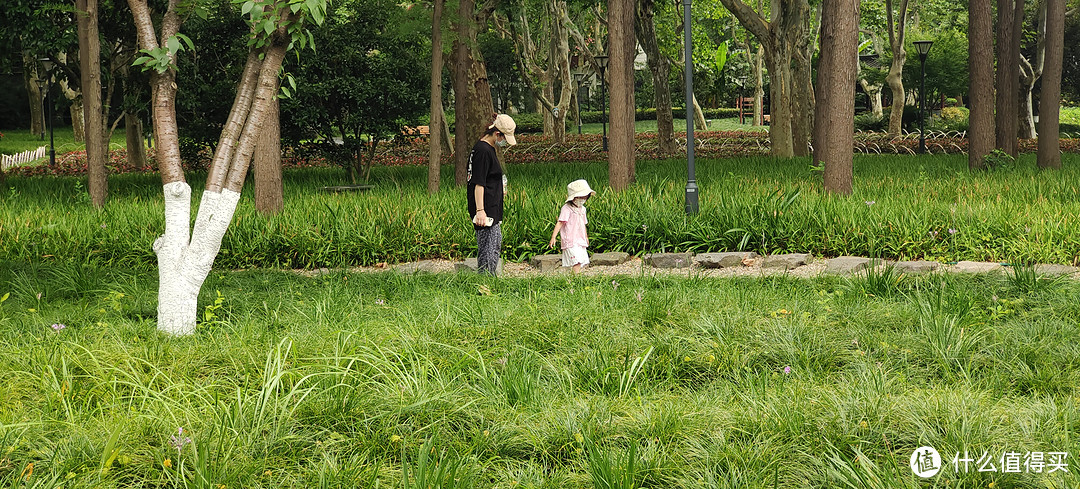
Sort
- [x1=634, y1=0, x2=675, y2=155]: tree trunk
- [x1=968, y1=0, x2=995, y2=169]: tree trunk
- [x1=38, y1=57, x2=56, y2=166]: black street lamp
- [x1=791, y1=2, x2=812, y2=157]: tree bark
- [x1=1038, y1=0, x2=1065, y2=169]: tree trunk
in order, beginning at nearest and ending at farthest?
[x1=968, y1=0, x2=995, y2=169]: tree trunk → [x1=1038, y1=0, x2=1065, y2=169]: tree trunk → [x1=38, y1=57, x2=56, y2=166]: black street lamp → [x1=791, y1=2, x2=812, y2=157]: tree bark → [x1=634, y1=0, x2=675, y2=155]: tree trunk

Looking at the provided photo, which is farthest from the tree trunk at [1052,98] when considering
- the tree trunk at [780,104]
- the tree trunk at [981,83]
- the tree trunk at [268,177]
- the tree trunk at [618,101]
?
the tree trunk at [268,177]

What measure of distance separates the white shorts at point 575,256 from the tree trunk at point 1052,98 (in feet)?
33.2

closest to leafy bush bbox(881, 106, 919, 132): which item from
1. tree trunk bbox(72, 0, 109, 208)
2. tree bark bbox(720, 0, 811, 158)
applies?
tree bark bbox(720, 0, 811, 158)

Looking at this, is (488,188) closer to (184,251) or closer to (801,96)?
(184,251)

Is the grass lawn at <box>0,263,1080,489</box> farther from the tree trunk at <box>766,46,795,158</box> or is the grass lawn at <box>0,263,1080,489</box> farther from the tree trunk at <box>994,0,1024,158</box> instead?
the tree trunk at <box>766,46,795,158</box>

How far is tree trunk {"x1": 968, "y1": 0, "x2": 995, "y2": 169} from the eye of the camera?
1504 cm

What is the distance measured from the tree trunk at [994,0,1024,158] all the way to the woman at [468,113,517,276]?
12.8 m

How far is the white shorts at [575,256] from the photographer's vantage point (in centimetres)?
882

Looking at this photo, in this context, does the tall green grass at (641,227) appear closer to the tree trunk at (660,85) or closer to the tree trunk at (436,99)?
the tree trunk at (436,99)

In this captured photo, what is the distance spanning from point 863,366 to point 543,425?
1.87 m

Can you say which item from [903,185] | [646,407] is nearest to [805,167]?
[903,185]

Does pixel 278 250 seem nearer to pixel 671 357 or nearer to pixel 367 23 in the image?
pixel 671 357

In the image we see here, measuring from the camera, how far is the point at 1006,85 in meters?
17.3

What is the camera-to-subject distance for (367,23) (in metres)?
17.0
